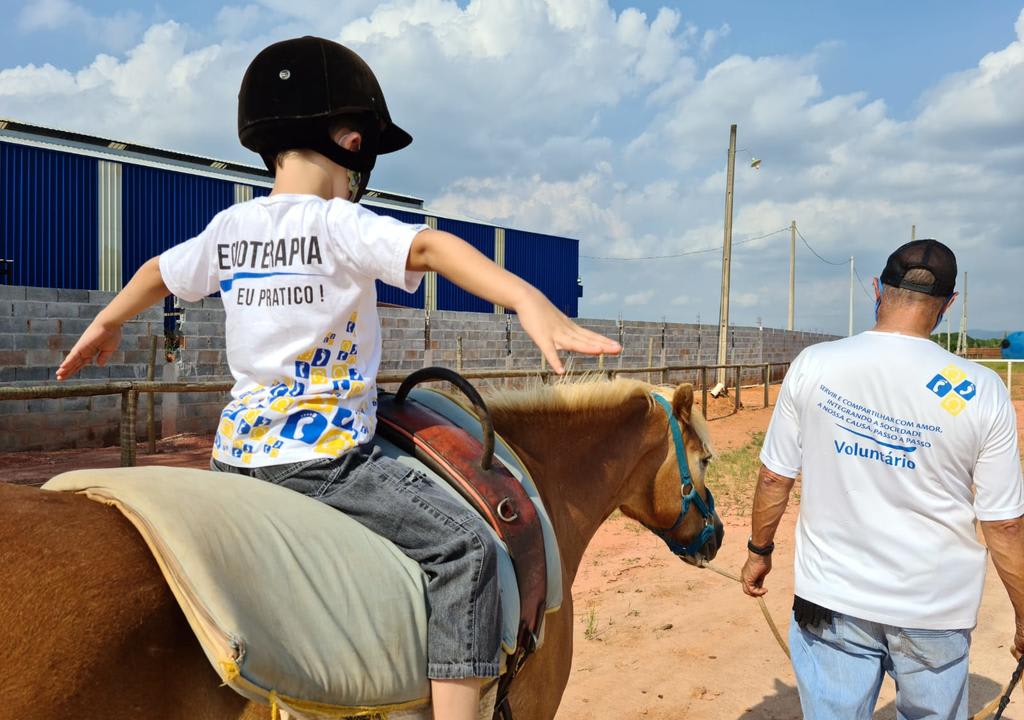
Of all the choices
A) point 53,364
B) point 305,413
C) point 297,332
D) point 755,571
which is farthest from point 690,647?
point 53,364

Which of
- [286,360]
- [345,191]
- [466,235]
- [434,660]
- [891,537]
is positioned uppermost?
[466,235]

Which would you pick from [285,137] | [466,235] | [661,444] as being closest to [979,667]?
[661,444]

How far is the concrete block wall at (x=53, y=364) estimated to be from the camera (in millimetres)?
9375

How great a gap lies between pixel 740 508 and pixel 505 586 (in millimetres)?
7306

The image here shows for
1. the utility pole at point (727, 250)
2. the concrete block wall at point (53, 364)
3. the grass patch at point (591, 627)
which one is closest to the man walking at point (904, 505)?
the grass patch at point (591, 627)

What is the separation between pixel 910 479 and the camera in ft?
6.95

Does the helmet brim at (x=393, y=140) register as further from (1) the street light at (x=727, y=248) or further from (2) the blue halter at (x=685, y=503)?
(1) the street light at (x=727, y=248)

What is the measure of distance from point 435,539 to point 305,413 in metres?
0.41

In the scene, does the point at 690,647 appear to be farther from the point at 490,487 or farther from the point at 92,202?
the point at 92,202

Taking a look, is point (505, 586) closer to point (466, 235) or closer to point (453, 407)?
point (453, 407)

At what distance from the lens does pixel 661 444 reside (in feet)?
10.6

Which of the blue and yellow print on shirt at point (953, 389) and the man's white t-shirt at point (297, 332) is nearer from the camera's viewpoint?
the man's white t-shirt at point (297, 332)

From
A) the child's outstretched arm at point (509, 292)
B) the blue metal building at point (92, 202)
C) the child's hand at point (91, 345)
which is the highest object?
the blue metal building at point (92, 202)

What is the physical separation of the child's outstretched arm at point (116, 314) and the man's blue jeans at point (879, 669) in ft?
7.13
